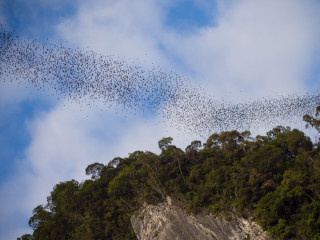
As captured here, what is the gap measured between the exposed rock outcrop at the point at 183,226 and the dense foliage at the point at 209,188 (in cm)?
107

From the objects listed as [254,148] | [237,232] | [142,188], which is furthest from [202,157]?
[237,232]

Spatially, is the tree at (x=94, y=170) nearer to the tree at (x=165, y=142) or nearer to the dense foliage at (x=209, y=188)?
the dense foliage at (x=209, y=188)

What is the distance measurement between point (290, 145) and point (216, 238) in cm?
1560

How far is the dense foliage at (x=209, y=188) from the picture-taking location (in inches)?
1003

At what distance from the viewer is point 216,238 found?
2812 centimetres

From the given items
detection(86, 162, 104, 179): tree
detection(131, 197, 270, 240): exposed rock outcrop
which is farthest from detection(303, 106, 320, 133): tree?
detection(86, 162, 104, 179): tree

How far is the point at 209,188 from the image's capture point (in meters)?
31.1

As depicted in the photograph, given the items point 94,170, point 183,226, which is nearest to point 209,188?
point 183,226

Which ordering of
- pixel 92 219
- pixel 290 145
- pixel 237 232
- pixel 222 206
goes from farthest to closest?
pixel 92 219 → pixel 290 145 → pixel 222 206 → pixel 237 232

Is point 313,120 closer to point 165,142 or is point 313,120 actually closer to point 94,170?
point 165,142

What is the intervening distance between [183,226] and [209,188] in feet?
18.9

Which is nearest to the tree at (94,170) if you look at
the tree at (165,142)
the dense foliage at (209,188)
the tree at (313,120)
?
the dense foliage at (209,188)

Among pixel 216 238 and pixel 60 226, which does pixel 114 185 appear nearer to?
pixel 60 226

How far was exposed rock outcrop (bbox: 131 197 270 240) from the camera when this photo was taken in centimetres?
2705
